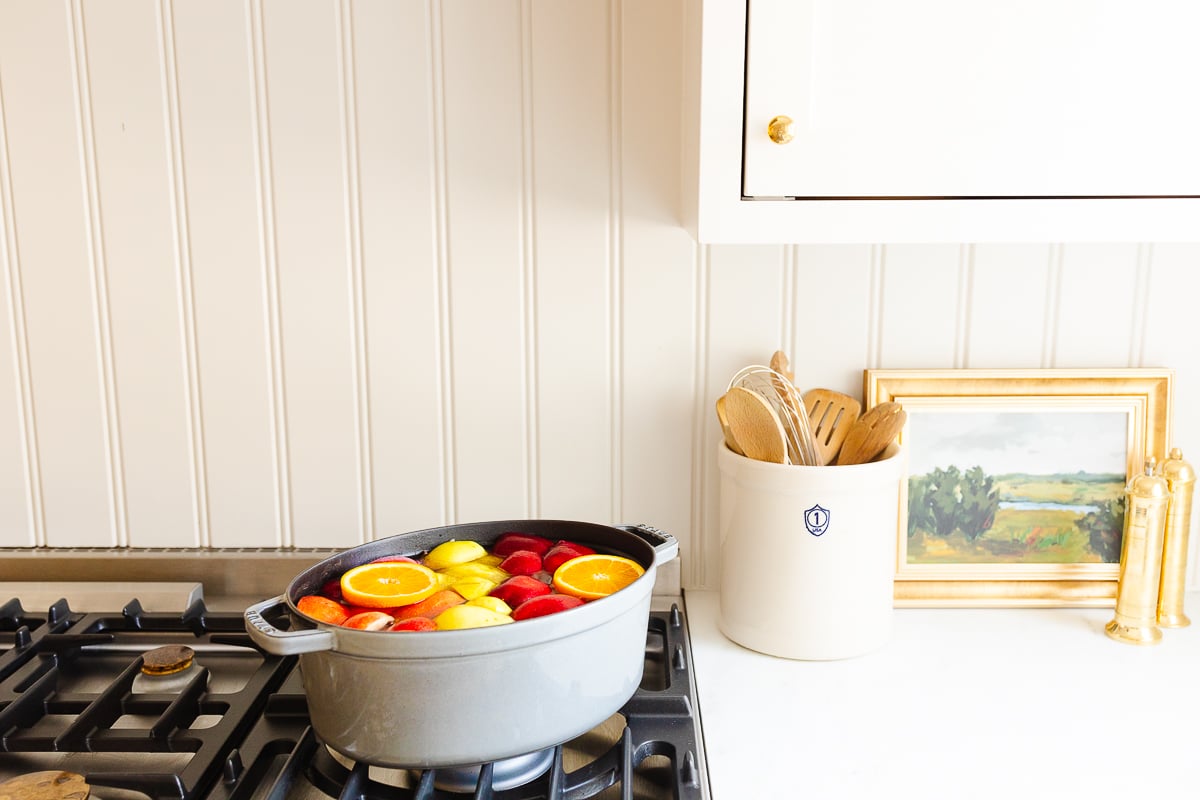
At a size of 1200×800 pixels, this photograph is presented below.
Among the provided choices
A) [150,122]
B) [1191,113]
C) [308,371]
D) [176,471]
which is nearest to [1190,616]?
[1191,113]

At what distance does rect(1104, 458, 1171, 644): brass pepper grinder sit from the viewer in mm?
1009

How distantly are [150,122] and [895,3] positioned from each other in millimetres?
797

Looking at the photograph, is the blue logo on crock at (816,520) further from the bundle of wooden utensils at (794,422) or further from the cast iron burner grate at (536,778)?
the cast iron burner grate at (536,778)

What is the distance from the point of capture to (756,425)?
954mm

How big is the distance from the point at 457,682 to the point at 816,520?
0.40 metres

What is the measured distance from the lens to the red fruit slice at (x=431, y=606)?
767mm

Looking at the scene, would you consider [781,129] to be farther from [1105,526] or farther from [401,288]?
[1105,526]

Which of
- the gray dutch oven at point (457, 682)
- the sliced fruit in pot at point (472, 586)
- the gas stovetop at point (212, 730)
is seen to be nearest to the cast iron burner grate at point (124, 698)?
the gas stovetop at point (212, 730)

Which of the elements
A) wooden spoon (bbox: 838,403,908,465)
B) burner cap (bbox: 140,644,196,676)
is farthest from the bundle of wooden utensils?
burner cap (bbox: 140,644,196,676)

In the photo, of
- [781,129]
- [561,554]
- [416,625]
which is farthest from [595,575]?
[781,129]

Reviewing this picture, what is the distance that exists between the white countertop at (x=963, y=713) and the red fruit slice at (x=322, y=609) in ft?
1.07

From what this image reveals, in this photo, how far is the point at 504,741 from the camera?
715 millimetres

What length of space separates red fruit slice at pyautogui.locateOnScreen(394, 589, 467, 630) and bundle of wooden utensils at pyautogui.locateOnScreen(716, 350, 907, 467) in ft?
1.12

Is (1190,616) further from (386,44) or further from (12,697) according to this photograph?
(12,697)
